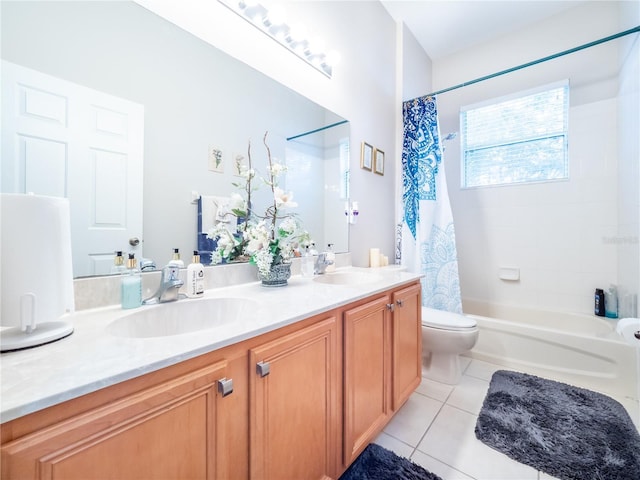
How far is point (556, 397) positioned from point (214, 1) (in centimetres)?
286

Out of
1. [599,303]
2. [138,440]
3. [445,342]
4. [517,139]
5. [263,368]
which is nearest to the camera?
[138,440]

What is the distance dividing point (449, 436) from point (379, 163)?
1889mm

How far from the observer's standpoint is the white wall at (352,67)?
48.7 inches

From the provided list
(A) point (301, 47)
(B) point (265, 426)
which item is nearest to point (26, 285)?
(B) point (265, 426)

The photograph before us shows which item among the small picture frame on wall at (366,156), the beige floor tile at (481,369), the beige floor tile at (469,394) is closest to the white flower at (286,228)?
the small picture frame on wall at (366,156)

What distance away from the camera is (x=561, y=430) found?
56.1 inches

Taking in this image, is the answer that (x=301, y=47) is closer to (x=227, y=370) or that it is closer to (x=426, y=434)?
(x=227, y=370)

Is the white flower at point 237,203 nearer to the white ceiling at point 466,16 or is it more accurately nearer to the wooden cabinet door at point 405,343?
the wooden cabinet door at point 405,343

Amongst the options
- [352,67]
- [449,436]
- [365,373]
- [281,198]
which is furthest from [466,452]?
[352,67]

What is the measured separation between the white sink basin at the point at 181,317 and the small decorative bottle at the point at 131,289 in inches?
1.4

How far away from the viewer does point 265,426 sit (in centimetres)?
76

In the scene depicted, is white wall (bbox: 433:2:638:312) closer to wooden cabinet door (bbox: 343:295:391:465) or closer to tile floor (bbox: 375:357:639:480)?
tile floor (bbox: 375:357:639:480)

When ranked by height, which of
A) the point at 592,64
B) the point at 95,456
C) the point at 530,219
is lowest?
the point at 95,456

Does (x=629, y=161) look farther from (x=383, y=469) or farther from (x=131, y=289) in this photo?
(x=131, y=289)
